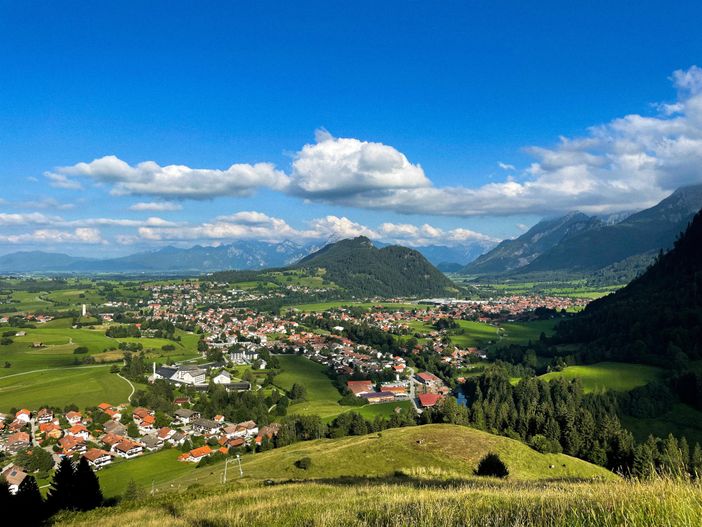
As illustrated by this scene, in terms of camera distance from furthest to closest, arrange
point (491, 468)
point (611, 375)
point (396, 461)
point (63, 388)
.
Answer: point (63, 388) < point (611, 375) < point (396, 461) < point (491, 468)

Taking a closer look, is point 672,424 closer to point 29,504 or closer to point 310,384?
point 310,384

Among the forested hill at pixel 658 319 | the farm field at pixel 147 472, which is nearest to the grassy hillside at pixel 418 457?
the farm field at pixel 147 472

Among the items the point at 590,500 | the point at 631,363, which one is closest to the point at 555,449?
the point at 590,500

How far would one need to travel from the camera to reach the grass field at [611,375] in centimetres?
7738

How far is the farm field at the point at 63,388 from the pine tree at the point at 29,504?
6486 centimetres

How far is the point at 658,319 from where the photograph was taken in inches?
4107

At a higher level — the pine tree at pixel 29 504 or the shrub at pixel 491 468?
the pine tree at pixel 29 504

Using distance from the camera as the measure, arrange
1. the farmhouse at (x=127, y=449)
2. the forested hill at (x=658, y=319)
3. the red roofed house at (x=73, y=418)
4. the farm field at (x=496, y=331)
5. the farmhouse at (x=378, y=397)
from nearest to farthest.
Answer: the farmhouse at (x=127, y=449)
the red roofed house at (x=73, y=418)
the farmhouse at (x=378, y=397)
the forested hill at (x=658, y=319)
the farm field at (x=496, y=331)

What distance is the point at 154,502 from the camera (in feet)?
70.8

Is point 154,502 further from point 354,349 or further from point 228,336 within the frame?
point 228,336

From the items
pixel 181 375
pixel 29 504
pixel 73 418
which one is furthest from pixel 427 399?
pixel 29 504

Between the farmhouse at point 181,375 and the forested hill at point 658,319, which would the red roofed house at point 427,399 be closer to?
the forested hill at point 658,319

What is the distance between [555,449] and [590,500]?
49.4 meters

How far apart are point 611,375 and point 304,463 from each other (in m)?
70.5
